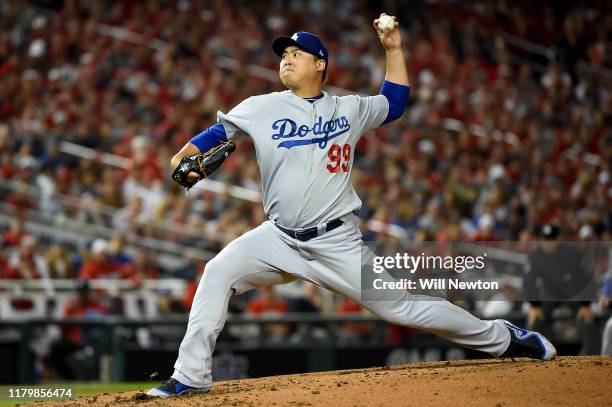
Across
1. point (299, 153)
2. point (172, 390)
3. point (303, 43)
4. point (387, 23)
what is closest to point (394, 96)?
point (387, 23)

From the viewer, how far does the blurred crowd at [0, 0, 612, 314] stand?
41.8 feet

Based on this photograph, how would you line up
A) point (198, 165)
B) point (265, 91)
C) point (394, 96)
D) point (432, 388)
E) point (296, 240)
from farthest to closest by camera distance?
point (265, 91)
point (394, 96)
point (296, 240)
point (432, 388)
point (198, 165)

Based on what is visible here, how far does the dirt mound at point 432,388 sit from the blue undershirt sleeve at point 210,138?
51.6 inches

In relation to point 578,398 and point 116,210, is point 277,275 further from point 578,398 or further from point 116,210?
point 116,210

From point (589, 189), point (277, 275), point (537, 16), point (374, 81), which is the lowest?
point (277, 275)

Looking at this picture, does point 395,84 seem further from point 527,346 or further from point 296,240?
point 527,346

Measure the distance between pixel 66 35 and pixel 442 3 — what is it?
6.75 m

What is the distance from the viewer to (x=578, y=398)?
5395 millimetres

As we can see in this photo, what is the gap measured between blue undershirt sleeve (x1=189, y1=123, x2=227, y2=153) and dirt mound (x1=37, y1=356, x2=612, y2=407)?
1.31 metres

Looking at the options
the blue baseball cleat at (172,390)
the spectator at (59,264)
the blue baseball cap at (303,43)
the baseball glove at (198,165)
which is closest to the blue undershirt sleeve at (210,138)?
the baseball glove at (198,165)

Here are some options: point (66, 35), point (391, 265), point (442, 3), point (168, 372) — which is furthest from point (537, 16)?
point (391, 265)

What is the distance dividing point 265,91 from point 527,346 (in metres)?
10.0

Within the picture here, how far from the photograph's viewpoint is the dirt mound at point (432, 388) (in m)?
5.44

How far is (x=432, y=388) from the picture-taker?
5688 mm
